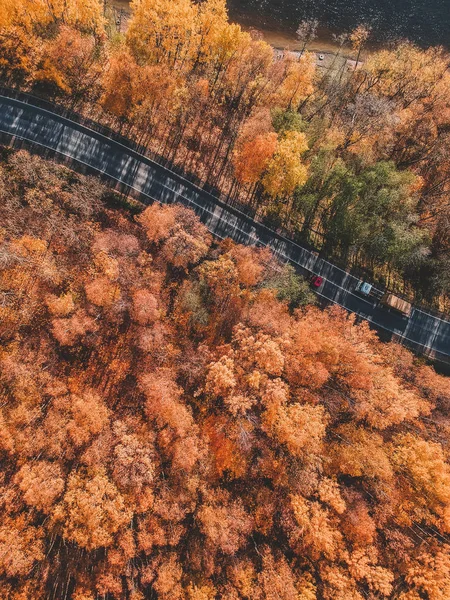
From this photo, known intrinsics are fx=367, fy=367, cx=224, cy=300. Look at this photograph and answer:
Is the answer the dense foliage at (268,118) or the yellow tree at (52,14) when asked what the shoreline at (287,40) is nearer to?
the dense foliage at (268,118)

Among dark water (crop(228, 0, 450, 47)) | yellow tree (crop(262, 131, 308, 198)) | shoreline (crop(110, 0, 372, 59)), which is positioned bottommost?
yellow tree (crop(262, 131, 308, 198))

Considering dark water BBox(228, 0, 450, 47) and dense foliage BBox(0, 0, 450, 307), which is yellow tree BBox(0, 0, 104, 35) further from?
dark water BBox(228, 0, 450, 47)

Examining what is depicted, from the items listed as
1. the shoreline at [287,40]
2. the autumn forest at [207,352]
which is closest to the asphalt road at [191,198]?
the autumn forest at [207,352]

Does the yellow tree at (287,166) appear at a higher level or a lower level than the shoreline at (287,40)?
lower

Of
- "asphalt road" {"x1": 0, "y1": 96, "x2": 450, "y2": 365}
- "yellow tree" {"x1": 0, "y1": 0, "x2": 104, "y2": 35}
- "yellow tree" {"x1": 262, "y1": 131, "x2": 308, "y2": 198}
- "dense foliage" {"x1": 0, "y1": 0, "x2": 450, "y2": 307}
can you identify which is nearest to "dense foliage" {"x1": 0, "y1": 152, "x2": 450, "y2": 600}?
"asphalt road" {"x1": 0, "y1": 96, "x2": 450, "y2": 365}

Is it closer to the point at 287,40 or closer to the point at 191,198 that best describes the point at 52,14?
the point at 191,198

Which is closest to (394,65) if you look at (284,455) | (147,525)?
(284,455)

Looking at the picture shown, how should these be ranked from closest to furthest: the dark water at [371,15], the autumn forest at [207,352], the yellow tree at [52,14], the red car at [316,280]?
the autumn forest at [207,352] → the yellow tree at [52,14] → the red car at [316,280] → the dark water at [371,15]
